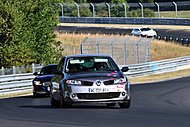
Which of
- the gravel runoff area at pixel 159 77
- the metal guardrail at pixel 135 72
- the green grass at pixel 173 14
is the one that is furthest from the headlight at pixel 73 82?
the green grass at pixel 173 14

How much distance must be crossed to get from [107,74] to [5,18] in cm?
2245

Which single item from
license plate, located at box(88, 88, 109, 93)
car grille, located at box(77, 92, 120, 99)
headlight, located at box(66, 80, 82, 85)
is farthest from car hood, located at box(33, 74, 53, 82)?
license plate, located at box(88, 88, 109, 93)

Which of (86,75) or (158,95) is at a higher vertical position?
(86,75)

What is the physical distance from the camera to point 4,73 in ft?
109

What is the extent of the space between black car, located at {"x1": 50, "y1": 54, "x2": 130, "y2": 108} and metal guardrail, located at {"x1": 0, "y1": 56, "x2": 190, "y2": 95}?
14.2 m

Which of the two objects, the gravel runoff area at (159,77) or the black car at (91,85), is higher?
the black car at (91,85)

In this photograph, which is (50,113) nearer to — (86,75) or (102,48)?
(86,75)

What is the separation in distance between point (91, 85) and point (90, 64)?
46.9 inches

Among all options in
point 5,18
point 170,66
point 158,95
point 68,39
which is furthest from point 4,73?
point 68,39

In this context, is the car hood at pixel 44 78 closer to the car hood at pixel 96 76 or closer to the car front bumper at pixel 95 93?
the car hood at pixel 96 76

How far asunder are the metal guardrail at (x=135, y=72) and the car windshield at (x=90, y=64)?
13920 millimetres

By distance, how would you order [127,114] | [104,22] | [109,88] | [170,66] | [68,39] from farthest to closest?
[104,22]
[68,39]
[170,66]
[109,88]
[127,114]

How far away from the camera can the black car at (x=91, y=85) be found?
16716 millimetres

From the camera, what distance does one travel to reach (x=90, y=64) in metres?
17.8
